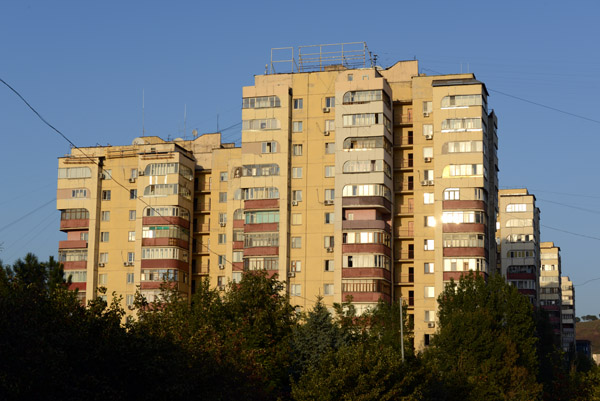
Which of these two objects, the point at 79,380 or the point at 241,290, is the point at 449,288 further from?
the point at 79,380

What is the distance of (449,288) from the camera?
314 feet

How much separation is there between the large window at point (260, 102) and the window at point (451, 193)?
21.4 meters

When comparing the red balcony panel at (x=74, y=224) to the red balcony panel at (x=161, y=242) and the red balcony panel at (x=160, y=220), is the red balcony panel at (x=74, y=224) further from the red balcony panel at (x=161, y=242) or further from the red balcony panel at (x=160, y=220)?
the red balcony panel at (x=161, y=242)

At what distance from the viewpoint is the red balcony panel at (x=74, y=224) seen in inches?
4633

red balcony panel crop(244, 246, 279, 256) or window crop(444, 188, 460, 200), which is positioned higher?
window crop(444, 188, 460, 200)

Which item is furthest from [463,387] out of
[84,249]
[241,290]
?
[84,249]

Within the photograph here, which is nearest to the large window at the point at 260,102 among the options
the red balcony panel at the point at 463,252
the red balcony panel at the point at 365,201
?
the red balcony panel at the point at 365,201

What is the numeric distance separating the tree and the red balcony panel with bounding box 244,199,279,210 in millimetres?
22155

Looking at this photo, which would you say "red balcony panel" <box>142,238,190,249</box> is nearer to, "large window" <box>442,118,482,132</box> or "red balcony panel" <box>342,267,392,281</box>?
"red balcony panel" <box>342,267,392,281</box>

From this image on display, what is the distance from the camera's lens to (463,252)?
10269 centimetres

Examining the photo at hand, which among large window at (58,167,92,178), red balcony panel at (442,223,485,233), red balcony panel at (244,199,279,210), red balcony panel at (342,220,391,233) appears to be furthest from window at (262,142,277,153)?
large window at (58,167,92,178)

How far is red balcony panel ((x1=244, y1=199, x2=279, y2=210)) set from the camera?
107188 millimetres

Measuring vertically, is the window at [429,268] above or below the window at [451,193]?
below

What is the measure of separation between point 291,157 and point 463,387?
133ft
